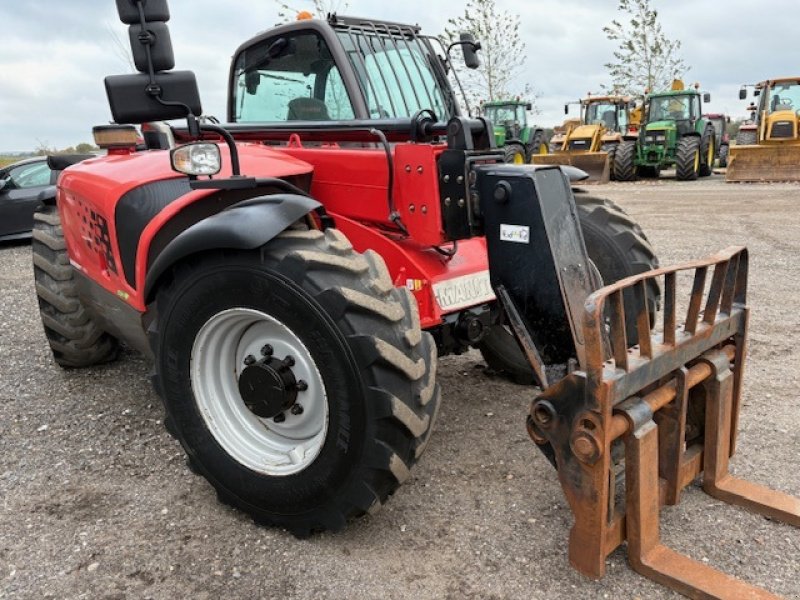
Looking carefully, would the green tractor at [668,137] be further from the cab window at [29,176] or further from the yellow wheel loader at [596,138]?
the cab window at [29,176]

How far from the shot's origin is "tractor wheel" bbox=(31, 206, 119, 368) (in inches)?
170

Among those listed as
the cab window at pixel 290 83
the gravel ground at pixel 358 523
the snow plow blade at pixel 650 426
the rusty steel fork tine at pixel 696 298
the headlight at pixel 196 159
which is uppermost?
the cab window at pixel 290 83

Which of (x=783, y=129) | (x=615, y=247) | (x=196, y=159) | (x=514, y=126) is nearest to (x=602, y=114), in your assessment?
(x=514, y=126)

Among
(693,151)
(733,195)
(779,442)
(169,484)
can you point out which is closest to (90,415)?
(169,484)

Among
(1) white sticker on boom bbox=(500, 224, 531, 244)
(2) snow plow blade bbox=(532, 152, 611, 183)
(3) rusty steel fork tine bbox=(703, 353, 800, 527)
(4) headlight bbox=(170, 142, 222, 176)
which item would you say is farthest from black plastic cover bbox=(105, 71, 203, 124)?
(2) snow plow blade bbox=(532, 152, 611, 183)

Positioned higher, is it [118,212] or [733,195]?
[118,212]

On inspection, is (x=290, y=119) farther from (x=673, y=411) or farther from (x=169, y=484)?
(x=673, y=411)

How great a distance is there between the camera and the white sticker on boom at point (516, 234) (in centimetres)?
258

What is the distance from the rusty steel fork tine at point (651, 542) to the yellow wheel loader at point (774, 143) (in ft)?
56.2

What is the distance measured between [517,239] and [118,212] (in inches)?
77.3

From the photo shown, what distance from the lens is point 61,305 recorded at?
14.1ft

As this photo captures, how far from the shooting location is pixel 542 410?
2.28 m

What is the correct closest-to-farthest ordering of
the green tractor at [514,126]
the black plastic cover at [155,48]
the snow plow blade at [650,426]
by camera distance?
1. the snow plow blade at [650,426]
2. the black plastic cover at [155,48]
3. the green tractor at [514,126]

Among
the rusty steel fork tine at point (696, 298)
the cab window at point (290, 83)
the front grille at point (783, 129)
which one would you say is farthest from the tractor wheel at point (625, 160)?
the rusty steel fork tine at point (696, 298)
